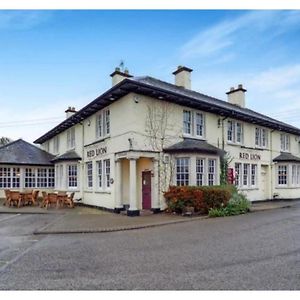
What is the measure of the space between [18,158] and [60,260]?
64.0 ft

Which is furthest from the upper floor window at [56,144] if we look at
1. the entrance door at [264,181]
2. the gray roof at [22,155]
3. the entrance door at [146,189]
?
the entrance door at [264,181]

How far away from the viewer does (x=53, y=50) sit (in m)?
10.4

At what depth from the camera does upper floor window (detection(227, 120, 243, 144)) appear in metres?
20.2

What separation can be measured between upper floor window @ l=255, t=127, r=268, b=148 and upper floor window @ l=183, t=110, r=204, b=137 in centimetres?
604

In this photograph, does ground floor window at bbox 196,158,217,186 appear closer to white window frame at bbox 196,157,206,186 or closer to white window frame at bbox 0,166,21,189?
white window frame at bbox 196,157,206,186

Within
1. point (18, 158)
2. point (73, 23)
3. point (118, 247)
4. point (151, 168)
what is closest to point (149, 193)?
point (151, 168)

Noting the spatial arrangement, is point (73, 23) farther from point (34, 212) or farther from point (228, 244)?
point (34, 212)

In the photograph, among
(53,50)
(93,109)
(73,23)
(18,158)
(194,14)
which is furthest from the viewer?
(18,158)

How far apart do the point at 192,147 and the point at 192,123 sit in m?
2.16

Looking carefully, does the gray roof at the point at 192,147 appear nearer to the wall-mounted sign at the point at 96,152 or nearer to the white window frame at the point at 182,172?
the white window frame at the point at 182,172

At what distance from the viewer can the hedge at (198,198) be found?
49.8 feet

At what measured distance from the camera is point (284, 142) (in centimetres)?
2512

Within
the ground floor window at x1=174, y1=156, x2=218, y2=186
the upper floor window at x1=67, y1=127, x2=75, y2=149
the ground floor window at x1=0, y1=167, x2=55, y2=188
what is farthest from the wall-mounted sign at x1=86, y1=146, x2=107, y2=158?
the ground floor window at x1=0, y1=167, x2=55, y2=188

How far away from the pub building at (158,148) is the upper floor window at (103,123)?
2.2 inches
